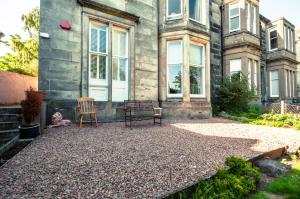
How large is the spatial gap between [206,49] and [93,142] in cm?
823

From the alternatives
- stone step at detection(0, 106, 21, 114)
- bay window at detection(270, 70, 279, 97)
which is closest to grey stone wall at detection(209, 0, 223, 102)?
bay window at detection(270, 70, 279, 97)

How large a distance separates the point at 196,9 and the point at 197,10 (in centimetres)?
8

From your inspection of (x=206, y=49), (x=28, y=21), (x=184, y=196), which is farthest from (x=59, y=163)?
(x=28, y=21)

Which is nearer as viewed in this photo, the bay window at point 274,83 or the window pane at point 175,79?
the window pane at point 175,79

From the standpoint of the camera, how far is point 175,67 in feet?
32.9

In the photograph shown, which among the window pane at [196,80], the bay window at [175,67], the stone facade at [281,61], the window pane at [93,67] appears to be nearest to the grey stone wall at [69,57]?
the window pane at [93,67]

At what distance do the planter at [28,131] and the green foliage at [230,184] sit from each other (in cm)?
418

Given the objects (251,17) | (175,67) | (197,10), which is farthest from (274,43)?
(175,67)

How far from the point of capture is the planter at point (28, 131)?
15.9ft

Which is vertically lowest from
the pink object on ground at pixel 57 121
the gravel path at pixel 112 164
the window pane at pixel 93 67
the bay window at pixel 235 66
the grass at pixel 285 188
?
the grass at pixel 285 188

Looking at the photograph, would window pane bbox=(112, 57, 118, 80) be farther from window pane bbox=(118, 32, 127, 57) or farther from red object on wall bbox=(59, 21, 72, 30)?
red object on wall bbox=(59, 21, 72, 30)

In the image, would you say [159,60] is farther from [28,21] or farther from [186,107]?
[28,21]

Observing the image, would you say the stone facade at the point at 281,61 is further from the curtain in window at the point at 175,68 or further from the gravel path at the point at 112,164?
the gravel path at the point at 112,164

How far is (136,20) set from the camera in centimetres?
907
